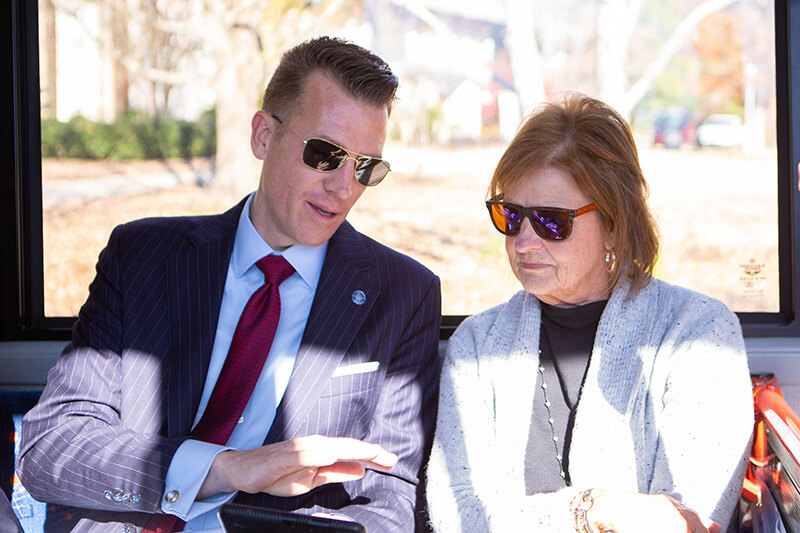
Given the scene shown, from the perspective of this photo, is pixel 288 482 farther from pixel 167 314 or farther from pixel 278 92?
pixel 278 92

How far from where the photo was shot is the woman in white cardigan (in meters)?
1.87

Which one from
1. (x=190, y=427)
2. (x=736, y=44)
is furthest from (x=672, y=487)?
(x=736, y=44)

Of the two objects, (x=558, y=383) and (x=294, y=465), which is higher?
(x=558, y=383)

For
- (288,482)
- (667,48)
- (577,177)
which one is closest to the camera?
(288,482)

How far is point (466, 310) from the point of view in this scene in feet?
→ 10.1

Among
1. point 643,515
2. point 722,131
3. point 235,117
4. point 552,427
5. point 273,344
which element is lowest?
point 643,515

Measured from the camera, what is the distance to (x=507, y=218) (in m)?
2.12

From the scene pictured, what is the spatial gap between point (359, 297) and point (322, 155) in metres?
0.44

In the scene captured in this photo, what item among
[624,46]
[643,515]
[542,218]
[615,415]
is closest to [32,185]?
[542,218]

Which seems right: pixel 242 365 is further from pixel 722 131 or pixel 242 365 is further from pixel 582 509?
pixel 722 131

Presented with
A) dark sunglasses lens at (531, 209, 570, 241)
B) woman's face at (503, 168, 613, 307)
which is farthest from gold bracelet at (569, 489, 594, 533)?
dark sunglasses lens at (531, 209, 570, 241)

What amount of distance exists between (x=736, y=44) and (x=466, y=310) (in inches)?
66.0

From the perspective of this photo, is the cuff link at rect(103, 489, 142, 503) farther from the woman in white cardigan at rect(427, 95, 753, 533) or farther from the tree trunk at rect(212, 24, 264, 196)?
the tree trunk at rect(212, 24, 264, 196)

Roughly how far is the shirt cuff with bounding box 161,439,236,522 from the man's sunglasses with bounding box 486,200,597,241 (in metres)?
0.99
